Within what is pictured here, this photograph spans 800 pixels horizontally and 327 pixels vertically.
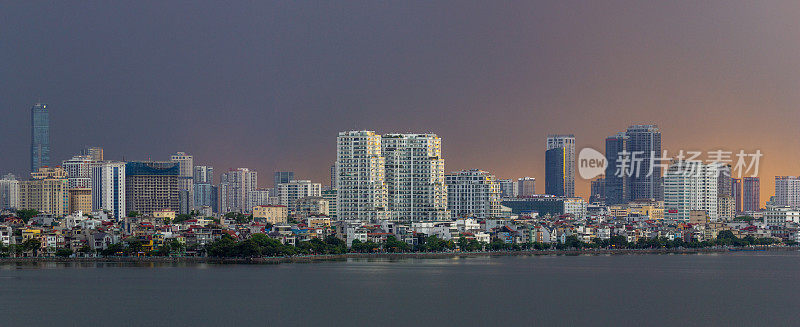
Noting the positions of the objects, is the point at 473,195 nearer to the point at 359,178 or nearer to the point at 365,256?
the point at 359,178

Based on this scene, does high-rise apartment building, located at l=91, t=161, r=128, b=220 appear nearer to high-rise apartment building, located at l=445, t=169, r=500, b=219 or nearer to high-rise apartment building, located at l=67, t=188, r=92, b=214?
high-rise apartment building, located at l=67, t=188, r=92, b=214

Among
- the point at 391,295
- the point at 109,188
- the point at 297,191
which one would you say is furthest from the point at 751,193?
the point at 391,295

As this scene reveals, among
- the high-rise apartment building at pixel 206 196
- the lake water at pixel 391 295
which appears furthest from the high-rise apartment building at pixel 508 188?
the lake water at pixel 391 295

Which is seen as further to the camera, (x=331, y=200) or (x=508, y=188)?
(x=508, y=188)

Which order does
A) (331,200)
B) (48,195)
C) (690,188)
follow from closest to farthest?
(331,200) → (48,195) → (690,188)

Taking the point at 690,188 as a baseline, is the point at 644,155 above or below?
above

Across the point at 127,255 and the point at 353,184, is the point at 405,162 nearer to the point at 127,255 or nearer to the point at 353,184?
the point at 353,184
